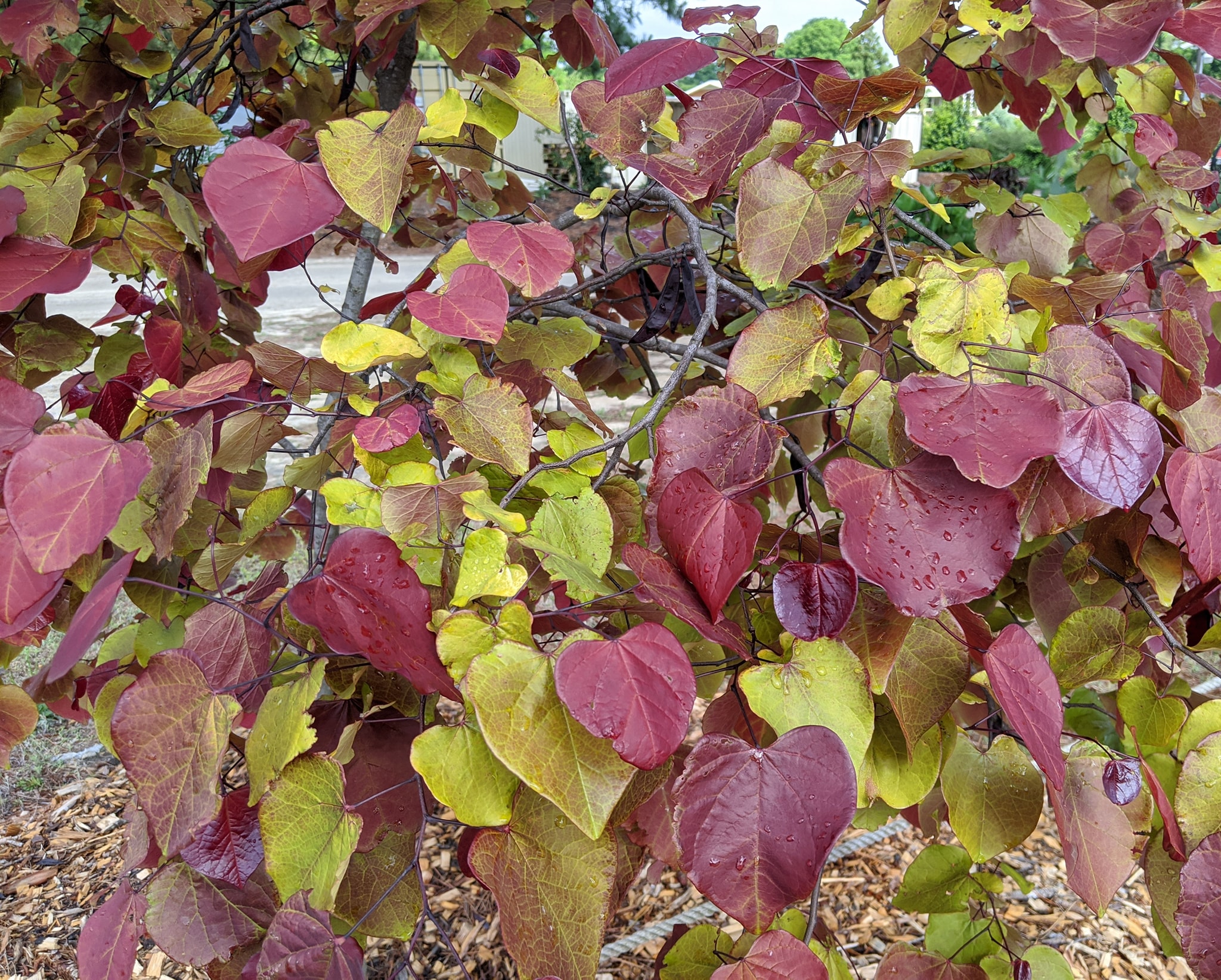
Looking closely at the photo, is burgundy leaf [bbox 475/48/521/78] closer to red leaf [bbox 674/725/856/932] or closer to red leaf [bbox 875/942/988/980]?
red leaf [bbox 674/725/856/932]

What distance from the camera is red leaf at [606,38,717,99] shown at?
0.66 m

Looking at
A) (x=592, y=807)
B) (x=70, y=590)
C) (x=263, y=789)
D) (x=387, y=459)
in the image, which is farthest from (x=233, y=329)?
(x=592, y=807)

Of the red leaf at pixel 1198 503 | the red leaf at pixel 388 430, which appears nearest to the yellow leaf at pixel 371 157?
the red leaf at pixel 388 430

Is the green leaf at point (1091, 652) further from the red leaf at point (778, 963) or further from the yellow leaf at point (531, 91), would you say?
the yellow leaf at point (531, 91)

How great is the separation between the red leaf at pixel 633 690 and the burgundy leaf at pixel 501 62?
59 centimetres

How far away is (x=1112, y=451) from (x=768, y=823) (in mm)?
317

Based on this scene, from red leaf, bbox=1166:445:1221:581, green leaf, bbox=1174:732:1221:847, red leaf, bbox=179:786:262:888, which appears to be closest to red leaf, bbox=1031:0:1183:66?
red leaf, bbox=1166:445:1221:581

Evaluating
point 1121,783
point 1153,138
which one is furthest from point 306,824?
point 1153,138

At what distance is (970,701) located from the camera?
0.89m

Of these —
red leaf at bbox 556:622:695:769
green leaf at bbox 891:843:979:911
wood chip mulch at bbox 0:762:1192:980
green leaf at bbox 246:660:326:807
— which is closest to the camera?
red leaf at bbox 556:622:695:769

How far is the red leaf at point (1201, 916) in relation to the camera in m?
0.54

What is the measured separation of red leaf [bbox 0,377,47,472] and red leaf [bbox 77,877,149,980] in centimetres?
33

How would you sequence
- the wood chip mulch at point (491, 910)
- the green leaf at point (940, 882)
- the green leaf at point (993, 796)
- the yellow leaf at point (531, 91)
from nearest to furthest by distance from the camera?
the green leaf at point (993, 796)
the yellow leaf at point (531, 91)
the green leaf at point (940, 882)
the wood chip mulch at point (491, 910)

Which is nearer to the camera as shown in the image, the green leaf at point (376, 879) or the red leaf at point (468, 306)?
the red leaf at point (468, 306)
